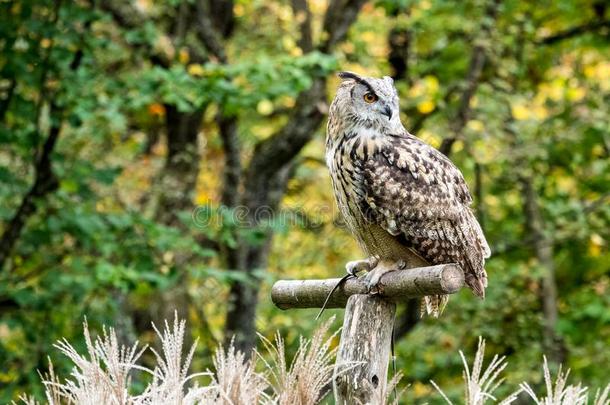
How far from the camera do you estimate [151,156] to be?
896 cm

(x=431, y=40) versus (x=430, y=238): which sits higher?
(x=431, y=40)

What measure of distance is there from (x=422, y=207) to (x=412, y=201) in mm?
47

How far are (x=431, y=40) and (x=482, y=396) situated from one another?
635 centimetres

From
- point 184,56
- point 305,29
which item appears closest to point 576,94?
point 305,29

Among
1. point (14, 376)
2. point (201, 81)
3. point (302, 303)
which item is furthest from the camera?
point (14, 376)

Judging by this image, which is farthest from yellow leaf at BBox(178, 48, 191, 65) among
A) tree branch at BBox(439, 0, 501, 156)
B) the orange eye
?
the orange eye

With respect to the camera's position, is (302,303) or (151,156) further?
(151,156)

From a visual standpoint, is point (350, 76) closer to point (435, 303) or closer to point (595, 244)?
point (435, 303)

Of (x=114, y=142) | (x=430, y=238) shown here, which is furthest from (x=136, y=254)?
(x=430, y=238)

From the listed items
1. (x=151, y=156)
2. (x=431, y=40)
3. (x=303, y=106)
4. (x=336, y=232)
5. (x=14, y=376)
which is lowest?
(x=14, y=376)

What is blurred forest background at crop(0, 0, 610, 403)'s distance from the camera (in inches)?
247

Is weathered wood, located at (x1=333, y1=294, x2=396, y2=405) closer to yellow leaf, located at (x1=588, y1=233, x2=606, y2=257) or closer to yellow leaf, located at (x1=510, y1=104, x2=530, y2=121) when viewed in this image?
yellow leaf, located at (x1=588, y1=233, x2=606, y2=257)

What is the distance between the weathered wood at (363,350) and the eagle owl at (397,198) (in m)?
0.53

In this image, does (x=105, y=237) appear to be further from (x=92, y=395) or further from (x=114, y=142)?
(x=92, y=395)
